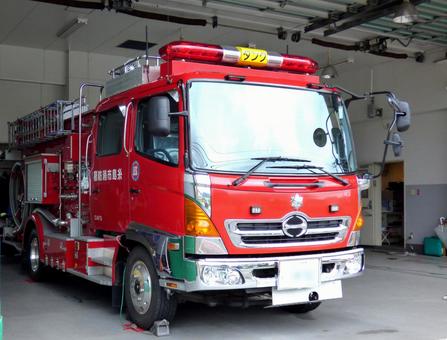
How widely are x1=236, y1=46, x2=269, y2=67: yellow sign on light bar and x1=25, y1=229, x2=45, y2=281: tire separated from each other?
Result: 4.65 metres

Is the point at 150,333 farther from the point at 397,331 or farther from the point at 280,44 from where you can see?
the point at 280,44

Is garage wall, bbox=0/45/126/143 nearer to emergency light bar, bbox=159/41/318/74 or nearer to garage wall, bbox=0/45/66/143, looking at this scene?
garage wall, bbox=0/45/66/143

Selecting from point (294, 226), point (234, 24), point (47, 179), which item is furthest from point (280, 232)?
point (234, 24)

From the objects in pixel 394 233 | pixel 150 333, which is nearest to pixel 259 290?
pixel 150 333

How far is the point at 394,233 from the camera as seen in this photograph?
16.7m

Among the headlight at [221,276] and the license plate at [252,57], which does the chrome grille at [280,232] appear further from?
the license plate at [252,57]

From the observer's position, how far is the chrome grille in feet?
17.3

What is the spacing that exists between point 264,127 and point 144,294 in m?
2.11

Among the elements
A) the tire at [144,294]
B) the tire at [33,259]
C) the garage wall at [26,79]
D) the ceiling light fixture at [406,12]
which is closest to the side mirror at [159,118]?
the tire at [144,294]

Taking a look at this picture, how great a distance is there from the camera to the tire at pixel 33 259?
8922mm

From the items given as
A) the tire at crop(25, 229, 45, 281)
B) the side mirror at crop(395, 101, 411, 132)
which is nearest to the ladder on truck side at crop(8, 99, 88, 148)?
Result: the tire at crop(25, 229, 45, 281)

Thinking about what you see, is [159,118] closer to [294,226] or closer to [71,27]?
[294,226]

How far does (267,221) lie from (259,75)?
5.23 feet

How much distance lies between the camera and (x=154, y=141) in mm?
5773
